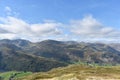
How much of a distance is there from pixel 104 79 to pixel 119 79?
28.0ft

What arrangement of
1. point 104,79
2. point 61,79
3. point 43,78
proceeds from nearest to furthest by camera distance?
1. point 104,79
2. point 61,79
3. point 43,78

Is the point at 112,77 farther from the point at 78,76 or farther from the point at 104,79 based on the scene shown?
the point at 78,76

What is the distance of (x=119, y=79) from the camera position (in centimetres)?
13688

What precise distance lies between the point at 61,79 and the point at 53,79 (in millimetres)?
5795

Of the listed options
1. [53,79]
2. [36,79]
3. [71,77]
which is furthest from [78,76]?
[36,79]

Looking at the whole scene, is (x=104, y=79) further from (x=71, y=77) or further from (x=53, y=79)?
(x=53, y=79)

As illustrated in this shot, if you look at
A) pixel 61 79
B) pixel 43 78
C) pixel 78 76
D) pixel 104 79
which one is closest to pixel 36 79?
pixel 43 78

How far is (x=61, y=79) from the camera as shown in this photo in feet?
480

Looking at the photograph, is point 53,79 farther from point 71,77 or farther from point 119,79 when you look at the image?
point 119,79

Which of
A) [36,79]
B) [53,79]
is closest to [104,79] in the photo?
[53,79]

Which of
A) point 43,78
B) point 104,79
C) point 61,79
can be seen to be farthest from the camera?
point 43,78

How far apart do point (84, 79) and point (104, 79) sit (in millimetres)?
11102

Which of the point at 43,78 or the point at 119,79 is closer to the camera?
the point at 119,79

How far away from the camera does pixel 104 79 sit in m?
136
